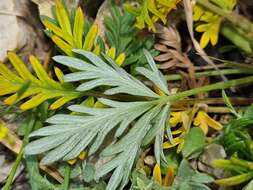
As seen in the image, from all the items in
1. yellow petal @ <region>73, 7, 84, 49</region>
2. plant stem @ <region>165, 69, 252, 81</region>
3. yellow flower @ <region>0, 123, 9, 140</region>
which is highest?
yellow petal @ <region>73, 7, 84, 49</region>

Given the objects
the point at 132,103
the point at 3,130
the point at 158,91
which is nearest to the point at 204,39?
the point at 158,91

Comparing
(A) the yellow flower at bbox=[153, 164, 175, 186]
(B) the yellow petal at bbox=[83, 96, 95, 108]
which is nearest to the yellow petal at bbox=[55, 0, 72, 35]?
(B) the yellow petal at bbox=[83, 96, 95, 108]

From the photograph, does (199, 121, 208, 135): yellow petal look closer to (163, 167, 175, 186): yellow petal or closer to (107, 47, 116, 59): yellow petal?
(163, 167, 175, 186): yellow petal

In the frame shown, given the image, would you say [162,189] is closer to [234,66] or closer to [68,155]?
[68,155]

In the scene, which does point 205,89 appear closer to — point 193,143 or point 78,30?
point 193,143

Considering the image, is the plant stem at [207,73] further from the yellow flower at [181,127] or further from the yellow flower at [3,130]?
the yellow flower at [3,130]

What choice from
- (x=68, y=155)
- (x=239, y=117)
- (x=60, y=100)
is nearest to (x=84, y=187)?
(x=68, y=155)

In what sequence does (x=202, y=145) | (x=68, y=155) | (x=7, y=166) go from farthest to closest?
(x=7, y=166)
(x=202, y=145)
(x=68, y=155)
